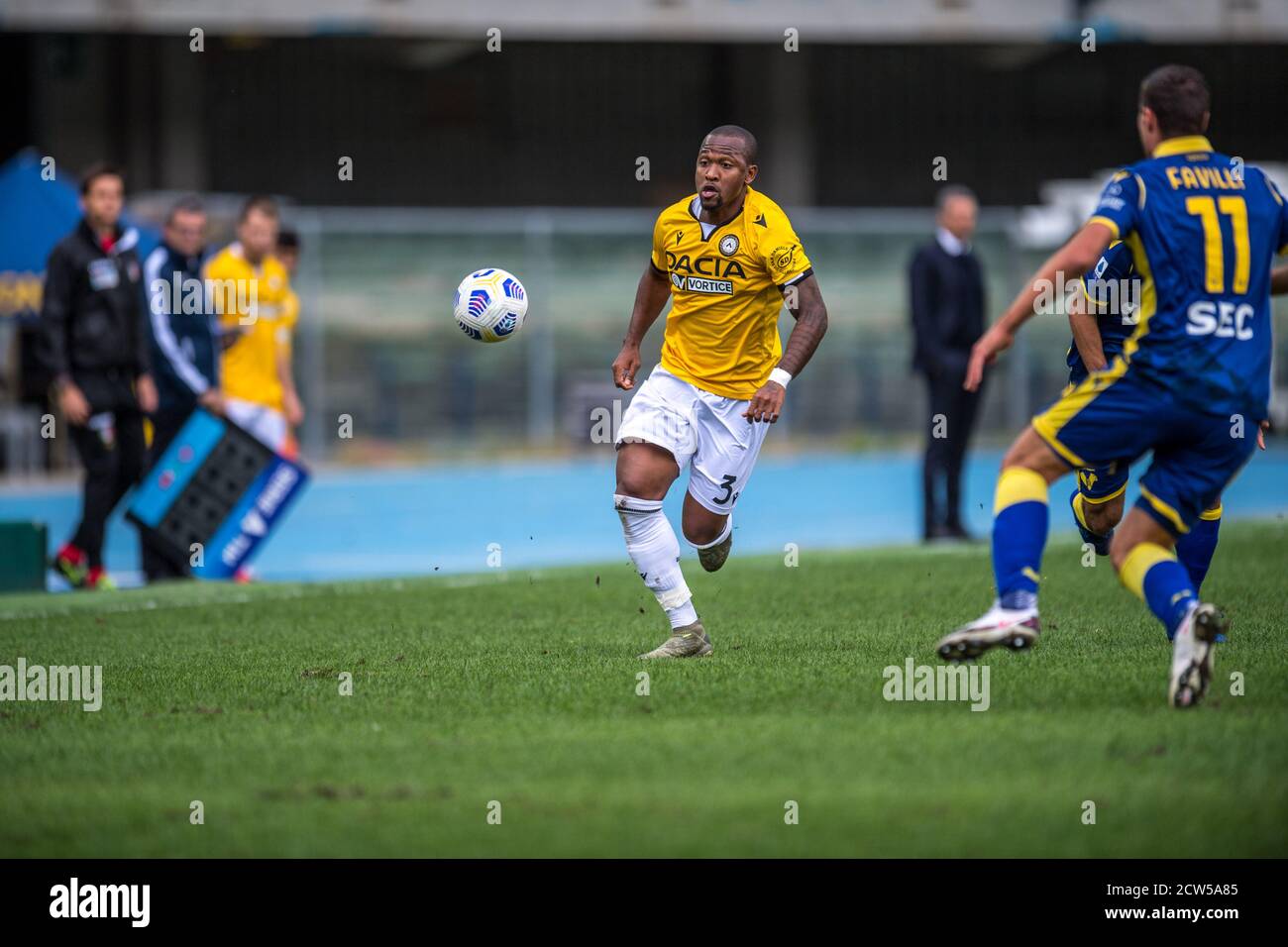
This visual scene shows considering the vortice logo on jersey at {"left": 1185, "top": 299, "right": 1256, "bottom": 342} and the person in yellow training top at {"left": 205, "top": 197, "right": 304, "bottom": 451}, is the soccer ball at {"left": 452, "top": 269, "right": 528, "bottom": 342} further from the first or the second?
the person in yellow training top at {"left": 205, "top": 197, "right": 304, "bottom": 451}

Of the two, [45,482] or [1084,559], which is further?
[45,482]

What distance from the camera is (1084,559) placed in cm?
1129

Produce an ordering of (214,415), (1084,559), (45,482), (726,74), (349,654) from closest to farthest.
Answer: (349,654) → (1084,559) → (214,415) → (45,482) → (726,74)

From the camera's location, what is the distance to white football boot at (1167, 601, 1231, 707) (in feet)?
19.2

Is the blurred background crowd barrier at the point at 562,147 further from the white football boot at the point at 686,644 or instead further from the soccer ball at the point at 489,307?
the white football boot at the point at 686,644

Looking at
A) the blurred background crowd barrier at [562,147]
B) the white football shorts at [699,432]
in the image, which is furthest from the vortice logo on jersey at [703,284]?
the blurred background crowd barrier at [562,147]

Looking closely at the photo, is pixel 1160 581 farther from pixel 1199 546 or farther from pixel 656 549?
pixel 656 549

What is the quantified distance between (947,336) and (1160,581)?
7788 millimetres

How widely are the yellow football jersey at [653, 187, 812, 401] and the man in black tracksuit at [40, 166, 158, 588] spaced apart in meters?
5.16

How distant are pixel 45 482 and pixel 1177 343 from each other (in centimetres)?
1685

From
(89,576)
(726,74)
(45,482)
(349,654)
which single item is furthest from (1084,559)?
(726,74)

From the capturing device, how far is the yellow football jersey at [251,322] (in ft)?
42.9

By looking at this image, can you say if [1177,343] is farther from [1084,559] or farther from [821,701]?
[1084,559]

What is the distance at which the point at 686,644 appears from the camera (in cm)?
770
